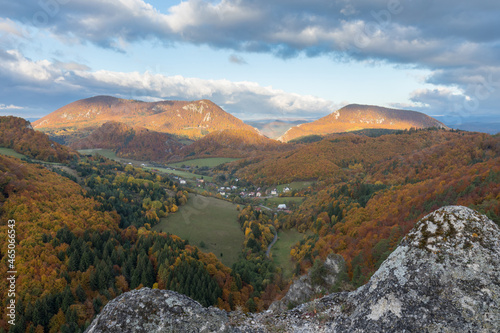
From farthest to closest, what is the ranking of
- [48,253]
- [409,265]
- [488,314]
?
1. [48,253]
2. [409,265]
3. [488,314]

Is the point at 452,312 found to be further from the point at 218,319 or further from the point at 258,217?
the point at 258,217

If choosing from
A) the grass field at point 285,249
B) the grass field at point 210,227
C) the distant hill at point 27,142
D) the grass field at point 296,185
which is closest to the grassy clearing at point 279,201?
the grass field at point 296,185

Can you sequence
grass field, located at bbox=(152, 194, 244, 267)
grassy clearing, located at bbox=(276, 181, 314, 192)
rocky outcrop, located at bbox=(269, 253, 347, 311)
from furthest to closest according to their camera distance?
1. grassy clearing, located at bbox=(276, 181, 314, 192)
2. grass field, located at bbox=(152, 194, 244, 267)
3. rocky outcrop, located at bbox=(269, 253, 347, 311)

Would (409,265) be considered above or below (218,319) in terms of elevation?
above

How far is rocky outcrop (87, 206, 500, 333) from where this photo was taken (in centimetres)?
521

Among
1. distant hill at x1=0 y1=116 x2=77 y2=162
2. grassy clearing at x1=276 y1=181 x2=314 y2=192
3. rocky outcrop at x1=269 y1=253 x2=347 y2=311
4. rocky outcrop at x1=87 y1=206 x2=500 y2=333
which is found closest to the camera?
rocky outcrop at x1=87 y1=206 x2=500 y2=333

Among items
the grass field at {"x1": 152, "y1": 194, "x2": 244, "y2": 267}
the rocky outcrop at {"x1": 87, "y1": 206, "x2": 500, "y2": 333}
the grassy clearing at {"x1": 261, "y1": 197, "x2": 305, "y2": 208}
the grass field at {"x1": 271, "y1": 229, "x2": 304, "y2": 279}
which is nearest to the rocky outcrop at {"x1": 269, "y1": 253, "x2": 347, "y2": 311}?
the grass field at {"x1": 271, "y1": 229, "x2": 304, "y2": 279}

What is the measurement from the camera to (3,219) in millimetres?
54906

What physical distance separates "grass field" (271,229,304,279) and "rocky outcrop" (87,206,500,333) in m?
59.9

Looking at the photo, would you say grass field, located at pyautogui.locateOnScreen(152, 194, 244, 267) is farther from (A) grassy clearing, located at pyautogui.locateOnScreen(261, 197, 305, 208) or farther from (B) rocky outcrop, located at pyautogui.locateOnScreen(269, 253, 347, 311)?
(B) rocky outcrop, located at pyautogui.locateOnScreen(269, 253, 347, 311)

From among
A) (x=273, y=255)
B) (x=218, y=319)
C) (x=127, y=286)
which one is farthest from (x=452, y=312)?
(x=273, y=255)

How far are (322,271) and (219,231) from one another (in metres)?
62.1

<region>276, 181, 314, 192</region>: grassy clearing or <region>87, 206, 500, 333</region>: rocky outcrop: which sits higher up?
<region>87, 206, 500, 333</region>: rocky outcrop

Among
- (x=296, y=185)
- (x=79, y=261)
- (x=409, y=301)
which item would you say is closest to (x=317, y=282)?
(x=409, y=301)
